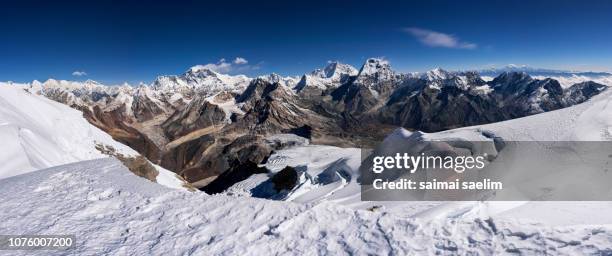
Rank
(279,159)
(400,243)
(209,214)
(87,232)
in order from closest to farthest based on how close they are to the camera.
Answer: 1. (400,243)
2. (87,232)
3. (209,214)
4. (279,159)

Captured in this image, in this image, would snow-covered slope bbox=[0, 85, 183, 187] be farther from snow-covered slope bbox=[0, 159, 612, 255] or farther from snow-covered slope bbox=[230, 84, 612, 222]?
snow-covered slope bbox=[230, 84, 612, 222]

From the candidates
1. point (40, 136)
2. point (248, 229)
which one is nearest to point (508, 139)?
point (248, 229)

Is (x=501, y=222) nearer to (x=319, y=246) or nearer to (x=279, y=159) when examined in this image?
(x=319, y=246)

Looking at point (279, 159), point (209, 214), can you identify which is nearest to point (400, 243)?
point (209, 214)

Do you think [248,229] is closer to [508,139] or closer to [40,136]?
[40,136]

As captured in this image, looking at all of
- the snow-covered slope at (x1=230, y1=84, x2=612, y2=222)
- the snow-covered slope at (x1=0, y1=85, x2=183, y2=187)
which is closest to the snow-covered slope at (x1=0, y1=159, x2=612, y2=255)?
the snow-covered slope at (x1=230, y1=84, x2=612, y2=222)

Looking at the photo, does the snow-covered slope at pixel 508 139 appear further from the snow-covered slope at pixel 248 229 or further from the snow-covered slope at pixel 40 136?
the snow-covered slope at pixel 40 136

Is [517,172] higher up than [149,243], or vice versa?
[149,243]
